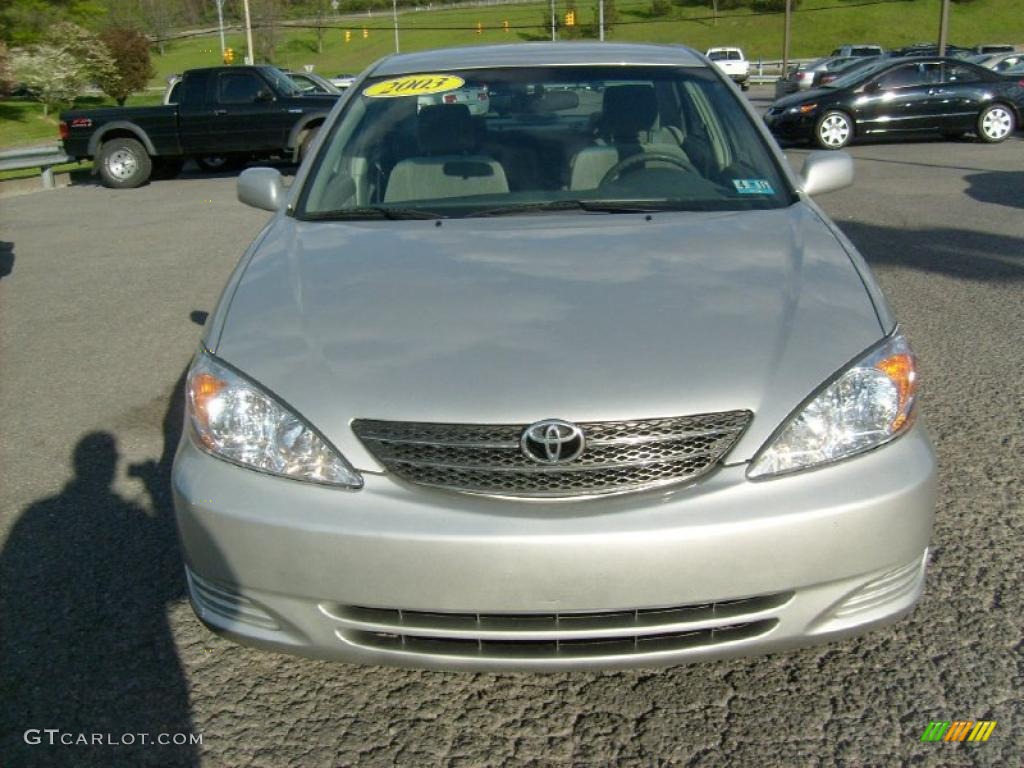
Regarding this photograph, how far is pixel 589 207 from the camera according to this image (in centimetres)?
338

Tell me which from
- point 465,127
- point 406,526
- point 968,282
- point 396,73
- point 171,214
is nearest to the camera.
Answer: point 406,526

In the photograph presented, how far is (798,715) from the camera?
253 centimetres

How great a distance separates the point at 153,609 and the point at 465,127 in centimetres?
203

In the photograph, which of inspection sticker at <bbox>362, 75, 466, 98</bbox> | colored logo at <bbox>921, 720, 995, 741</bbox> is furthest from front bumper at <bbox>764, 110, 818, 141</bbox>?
colored logo at <bbox>921, 720, 995, 741</bbox>

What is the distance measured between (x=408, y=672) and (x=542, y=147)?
1.94m

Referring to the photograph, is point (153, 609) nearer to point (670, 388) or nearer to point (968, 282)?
point (670, 388)

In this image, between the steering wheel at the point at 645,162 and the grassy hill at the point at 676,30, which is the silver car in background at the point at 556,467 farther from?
the grassy hill at the point at 676,30

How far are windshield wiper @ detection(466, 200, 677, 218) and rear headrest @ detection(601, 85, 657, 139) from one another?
527mm

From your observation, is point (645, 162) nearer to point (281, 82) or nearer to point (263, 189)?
point (263, 189)

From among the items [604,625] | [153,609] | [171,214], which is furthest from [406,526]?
[171,214]

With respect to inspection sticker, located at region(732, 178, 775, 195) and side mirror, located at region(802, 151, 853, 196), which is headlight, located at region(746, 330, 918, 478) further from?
side mirror, located at region(802, 151, 853, 196)

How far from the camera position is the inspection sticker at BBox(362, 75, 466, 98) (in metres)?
3.90

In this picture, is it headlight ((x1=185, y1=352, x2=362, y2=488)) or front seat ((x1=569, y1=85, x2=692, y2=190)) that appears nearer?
headlight ((x1=185, y1=352, x2=362, y2=488))

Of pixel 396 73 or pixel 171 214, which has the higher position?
pixel 396 73
